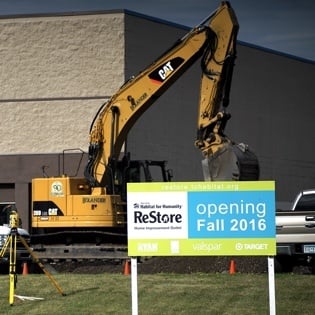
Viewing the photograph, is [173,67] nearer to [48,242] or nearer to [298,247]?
[48,242]

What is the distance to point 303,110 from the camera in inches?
2298

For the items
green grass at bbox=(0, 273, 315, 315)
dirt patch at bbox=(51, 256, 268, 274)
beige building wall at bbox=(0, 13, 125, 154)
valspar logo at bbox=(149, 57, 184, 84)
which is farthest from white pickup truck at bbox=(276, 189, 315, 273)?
beige building wall at bbox=(0, 13, 125, 154)

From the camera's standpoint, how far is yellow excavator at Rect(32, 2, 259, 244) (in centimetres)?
2761

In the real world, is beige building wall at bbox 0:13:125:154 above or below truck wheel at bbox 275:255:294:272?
above

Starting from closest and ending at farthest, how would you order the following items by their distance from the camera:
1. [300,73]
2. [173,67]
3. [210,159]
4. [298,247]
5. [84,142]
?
1. [298,247]
2. [210,159]
3. [173,67]
4. [84,142]
5. [300,73]

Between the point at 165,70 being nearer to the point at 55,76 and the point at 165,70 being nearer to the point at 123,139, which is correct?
the point at 123,139

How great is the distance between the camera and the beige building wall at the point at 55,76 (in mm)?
42062

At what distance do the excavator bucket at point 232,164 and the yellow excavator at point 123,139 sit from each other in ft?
0.08

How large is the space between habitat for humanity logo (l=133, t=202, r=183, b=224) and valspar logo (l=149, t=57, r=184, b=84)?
1617 centimetres

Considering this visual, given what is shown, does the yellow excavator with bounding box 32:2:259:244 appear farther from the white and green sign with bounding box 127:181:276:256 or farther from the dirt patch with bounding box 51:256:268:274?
the white and green sign with bounding box 127:181:276:256

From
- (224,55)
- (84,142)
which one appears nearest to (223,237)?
(224,55)

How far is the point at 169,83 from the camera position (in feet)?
98.5

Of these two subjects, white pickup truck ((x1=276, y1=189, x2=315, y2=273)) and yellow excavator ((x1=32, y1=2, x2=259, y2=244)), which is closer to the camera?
A: white pickup truck ((x1=276, y1=189, x2=315, y2=273))

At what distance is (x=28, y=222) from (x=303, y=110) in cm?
2121
